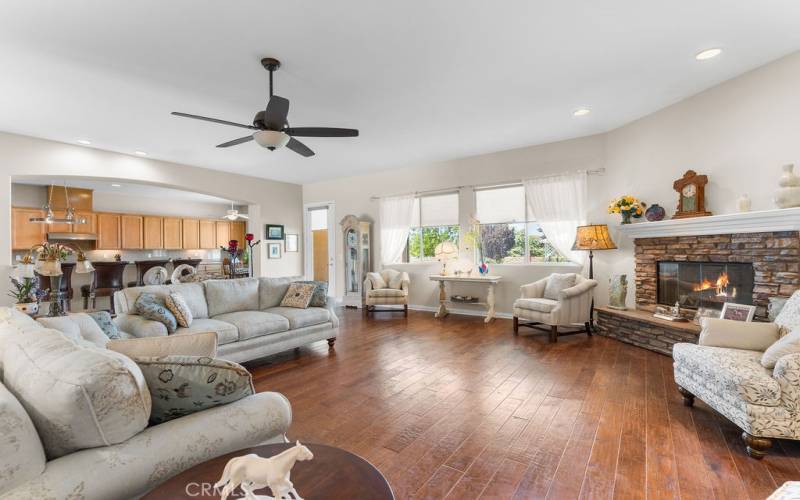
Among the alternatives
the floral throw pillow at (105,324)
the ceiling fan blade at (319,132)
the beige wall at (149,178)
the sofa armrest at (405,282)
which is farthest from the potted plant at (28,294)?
the sofa armrest at (405,282)

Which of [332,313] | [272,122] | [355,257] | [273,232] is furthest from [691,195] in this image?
[273,232]

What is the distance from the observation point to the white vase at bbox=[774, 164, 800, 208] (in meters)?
2.95

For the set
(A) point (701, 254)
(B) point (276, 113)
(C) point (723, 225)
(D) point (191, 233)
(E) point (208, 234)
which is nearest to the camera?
(B) point (276, 113)

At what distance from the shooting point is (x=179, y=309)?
339 cm

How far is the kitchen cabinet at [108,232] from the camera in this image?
7.62 metres

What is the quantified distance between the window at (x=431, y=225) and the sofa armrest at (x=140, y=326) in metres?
4.48

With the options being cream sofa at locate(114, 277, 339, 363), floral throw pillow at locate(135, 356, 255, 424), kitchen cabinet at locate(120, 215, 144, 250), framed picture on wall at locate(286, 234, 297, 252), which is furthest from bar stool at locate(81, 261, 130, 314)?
floral throw pillow at locate(135, 356, 255, 424)

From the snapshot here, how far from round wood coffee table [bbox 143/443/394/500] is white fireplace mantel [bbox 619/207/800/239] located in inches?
153

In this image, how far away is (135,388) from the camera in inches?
41.9

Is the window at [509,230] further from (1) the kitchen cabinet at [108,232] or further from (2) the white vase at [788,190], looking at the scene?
(1) the kitchen cabinet at [108,232]

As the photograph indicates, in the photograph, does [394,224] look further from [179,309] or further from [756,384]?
[756,384]

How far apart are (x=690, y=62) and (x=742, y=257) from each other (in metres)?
1.90

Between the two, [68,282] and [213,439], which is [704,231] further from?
[68,282]

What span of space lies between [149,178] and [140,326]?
151 inches
